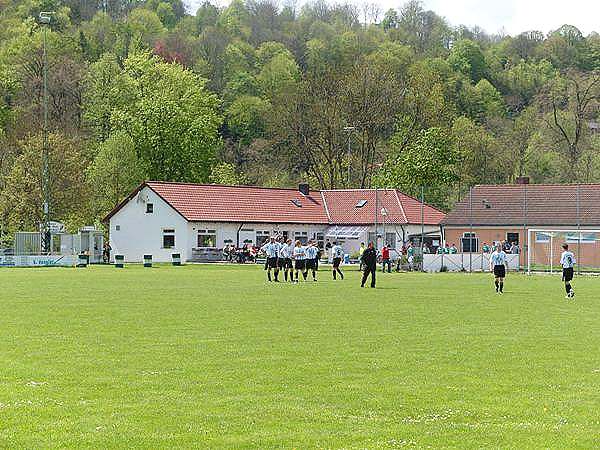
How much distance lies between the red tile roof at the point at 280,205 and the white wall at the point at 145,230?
2.16 feet

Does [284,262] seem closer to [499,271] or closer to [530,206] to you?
[499,271]

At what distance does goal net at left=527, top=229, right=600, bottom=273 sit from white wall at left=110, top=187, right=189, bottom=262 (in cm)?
2595

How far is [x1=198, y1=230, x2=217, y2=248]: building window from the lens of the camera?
252 feet

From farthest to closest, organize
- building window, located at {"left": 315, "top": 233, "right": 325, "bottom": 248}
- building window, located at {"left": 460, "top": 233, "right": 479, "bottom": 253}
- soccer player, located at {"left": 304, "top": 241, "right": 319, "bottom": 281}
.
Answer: building window, located at {"left": 315, "top": 233, "right": 325, "bottom": 248}, building window, located at {"left": 460, "top": 233, "right": 479, "bottom": 253}, soccer player, located at {"left": 304, "top": 241, "right": 319, "bottom": 281}

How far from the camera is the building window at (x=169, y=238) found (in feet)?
252

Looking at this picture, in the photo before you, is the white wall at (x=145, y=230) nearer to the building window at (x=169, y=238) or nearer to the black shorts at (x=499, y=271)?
the building window at (x=169, y=238)

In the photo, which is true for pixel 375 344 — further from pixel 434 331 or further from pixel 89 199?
pixel 89 199

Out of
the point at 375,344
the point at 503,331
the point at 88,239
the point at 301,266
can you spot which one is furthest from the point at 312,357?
the point at 88,239

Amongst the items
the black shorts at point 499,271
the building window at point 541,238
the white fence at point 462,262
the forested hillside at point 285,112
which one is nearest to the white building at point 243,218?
the forested hillside at point 285,112

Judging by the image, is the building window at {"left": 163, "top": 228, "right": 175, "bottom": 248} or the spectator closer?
the spectator

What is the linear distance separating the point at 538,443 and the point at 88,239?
64376 mm

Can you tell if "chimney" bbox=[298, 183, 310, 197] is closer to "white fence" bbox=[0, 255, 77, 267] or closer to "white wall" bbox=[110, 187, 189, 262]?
"white wall" bbox=[110, 187, 189, 262]

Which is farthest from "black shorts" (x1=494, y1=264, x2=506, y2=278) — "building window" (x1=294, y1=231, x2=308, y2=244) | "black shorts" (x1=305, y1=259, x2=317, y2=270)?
"building window" (x1=294, y1=231, x2=308, y2=244)

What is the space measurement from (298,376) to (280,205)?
68706 mm
